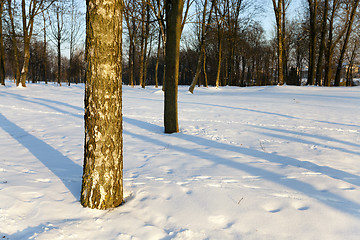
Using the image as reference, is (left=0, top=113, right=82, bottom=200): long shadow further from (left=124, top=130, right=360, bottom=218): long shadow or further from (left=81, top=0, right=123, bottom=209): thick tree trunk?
(left=124, top=130, right=360, bottom=218): long shadow

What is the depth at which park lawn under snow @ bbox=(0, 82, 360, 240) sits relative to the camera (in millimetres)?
2195

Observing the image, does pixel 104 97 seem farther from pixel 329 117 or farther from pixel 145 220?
pixel 329 117

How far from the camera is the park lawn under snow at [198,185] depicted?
220cm

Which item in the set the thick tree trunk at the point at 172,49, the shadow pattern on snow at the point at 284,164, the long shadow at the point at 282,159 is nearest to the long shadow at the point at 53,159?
the shadow pattern on snow at the point at 284,164

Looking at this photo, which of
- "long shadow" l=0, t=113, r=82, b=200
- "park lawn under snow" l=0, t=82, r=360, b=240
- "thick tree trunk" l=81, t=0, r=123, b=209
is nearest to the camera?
"park lawn under snow" l=0, t=82, r=360, b=240

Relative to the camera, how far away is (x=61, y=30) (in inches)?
1152

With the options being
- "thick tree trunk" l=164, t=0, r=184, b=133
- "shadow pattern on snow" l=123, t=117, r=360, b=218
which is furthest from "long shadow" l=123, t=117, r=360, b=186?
"thick tree trunk" l=164, t=0, r=184, b=133

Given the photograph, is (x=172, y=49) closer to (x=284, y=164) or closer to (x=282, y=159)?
(x=282, y=159)

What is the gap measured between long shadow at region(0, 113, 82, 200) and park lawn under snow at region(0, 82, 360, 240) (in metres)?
0.02

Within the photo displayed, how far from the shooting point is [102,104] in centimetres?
248

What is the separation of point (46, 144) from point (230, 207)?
4.34 meters

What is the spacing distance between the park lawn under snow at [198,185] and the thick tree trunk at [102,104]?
235 millimetres

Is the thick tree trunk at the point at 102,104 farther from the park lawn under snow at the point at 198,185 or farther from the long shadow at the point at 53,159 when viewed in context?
the long shadow at the point at 53,159

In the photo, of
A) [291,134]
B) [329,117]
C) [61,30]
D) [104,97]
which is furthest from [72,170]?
[61,30]
